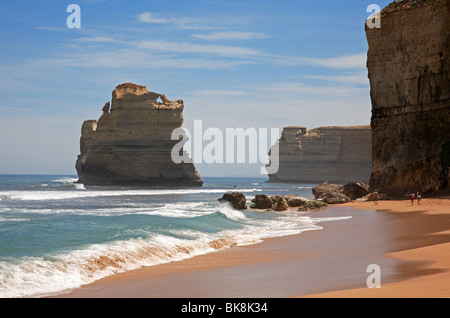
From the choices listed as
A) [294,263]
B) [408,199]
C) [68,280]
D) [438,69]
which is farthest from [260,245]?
[438,69]

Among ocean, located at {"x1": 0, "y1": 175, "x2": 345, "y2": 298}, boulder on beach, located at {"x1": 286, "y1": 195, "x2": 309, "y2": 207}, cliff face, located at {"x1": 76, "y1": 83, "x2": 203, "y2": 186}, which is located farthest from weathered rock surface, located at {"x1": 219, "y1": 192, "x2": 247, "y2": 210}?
cliff face, located at {"x1": 76, "y1": 83, "x2": 203, "y2": 186}

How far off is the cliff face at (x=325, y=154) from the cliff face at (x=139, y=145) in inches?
2173

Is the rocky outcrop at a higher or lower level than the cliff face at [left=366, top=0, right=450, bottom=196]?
lower

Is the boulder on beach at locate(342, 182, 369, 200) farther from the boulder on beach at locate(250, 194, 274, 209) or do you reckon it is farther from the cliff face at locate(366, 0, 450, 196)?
the boulder on beach at locate(250, 194, 274, 209)

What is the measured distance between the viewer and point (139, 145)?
75.6m

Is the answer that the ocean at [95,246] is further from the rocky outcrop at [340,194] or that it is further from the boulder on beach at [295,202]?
the rocky outcrop at [340,194]

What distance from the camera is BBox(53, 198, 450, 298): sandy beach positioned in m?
7.40

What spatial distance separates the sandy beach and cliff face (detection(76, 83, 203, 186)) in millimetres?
60471

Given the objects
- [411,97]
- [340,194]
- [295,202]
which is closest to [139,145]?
[340,194]

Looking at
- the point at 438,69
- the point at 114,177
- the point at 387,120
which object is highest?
the point at 438,69

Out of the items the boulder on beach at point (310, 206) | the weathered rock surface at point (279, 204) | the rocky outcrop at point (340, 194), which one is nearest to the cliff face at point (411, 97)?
the rocky outcrop at point (340, 194)
